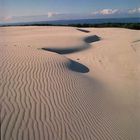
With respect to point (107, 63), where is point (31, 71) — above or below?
above

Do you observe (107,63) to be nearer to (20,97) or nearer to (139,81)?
(139,81)

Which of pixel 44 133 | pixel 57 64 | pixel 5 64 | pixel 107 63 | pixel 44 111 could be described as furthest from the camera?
pixel 107 63

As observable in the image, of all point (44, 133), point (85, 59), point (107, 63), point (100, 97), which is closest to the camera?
point (44, 133)

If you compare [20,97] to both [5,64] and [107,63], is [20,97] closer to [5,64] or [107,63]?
[5,64]

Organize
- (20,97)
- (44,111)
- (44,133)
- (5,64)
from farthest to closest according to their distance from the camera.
A: 1. (5,64)
2. (20,97)
3. (44,111)
4. (44,133)

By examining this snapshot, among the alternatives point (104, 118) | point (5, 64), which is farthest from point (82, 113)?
point (5, 64)

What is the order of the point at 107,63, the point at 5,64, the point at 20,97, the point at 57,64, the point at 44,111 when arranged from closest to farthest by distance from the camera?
the point at 44,111
the point at 20,97
the point at 5,64
the point at 57,64
the point at 107,63

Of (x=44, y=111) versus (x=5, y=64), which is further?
(x=5, y=64)

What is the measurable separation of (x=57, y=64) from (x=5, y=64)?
2346mm

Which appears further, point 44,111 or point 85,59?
point 85,59

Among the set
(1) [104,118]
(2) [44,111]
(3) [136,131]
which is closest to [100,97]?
(1) [104,118]

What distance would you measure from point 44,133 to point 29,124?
1.25 ft

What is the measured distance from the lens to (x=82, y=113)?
6.60 m

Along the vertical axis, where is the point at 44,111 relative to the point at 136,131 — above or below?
above
